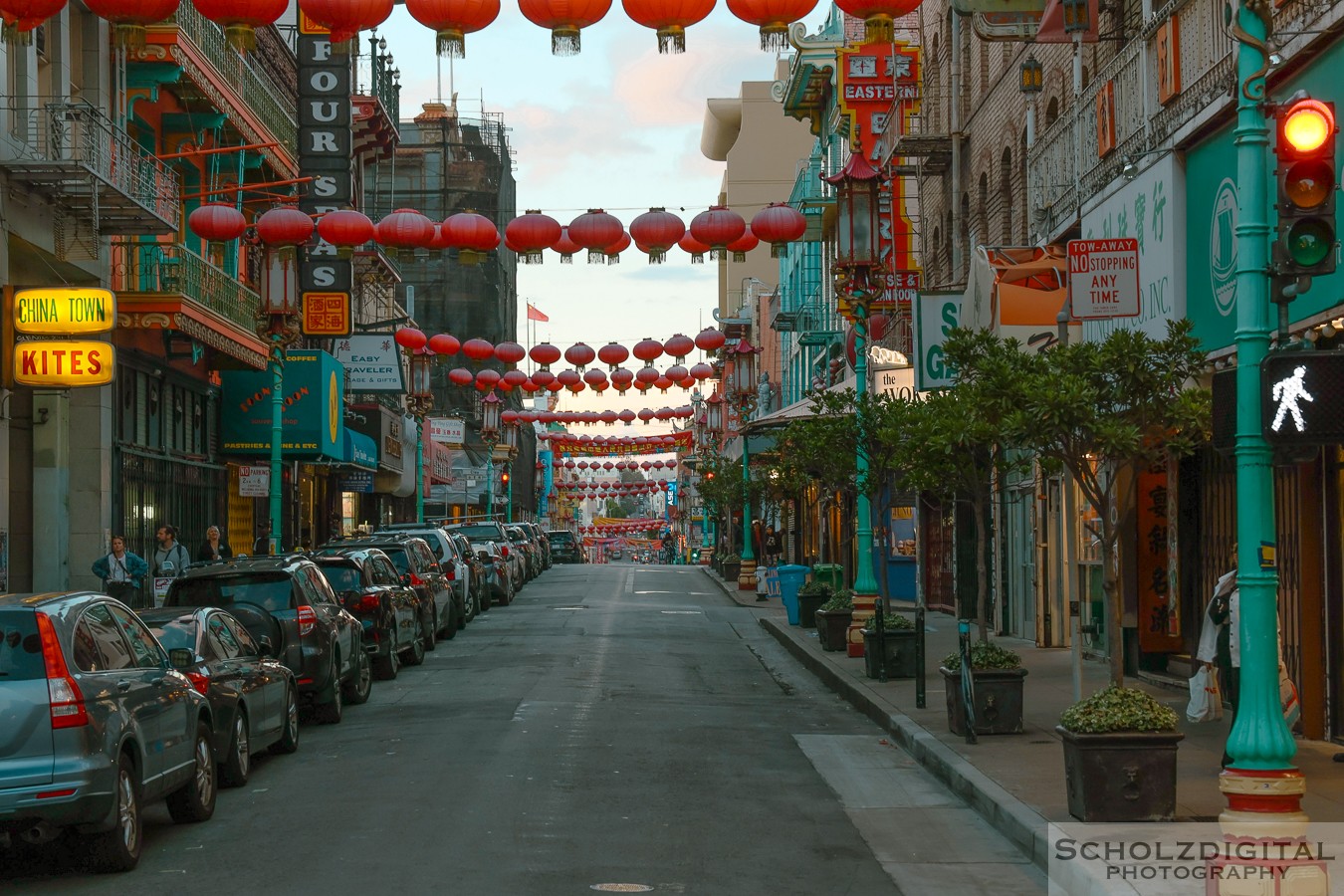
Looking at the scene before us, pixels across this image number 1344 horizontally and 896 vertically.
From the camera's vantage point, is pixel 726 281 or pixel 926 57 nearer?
pixel 926 57

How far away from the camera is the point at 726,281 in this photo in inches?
4257

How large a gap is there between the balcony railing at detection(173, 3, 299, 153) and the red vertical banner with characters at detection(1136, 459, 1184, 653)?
15593 mm

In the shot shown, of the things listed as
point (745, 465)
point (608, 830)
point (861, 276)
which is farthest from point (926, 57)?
point (608, 830)

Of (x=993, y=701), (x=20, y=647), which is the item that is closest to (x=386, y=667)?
(x=993, y=701)

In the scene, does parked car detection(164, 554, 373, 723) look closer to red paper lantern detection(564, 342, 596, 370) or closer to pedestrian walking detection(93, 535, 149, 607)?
pedestrian walking detection(93, 535, 149, 607)

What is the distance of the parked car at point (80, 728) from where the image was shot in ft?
30.2

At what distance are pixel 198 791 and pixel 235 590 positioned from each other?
5.63 m

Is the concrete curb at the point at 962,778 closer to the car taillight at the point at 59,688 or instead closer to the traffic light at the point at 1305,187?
the traffic light at the point at 1305,187

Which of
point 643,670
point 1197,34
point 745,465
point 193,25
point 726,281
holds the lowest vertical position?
point 643,670

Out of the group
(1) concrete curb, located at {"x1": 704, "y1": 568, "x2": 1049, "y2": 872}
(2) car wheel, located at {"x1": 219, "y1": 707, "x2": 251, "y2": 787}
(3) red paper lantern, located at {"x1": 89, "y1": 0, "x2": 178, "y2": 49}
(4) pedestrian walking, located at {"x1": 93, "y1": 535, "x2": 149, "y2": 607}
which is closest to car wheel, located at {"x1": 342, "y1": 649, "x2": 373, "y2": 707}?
(2) car wheel, located at {"x1": 219, "y1": 707, "x2": 251, "y2": 787}

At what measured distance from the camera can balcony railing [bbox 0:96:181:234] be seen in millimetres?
22172

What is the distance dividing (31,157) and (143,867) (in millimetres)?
15260

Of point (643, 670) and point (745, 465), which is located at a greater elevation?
point (745, 465)

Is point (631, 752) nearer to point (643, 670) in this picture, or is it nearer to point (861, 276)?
point (643, 670)
